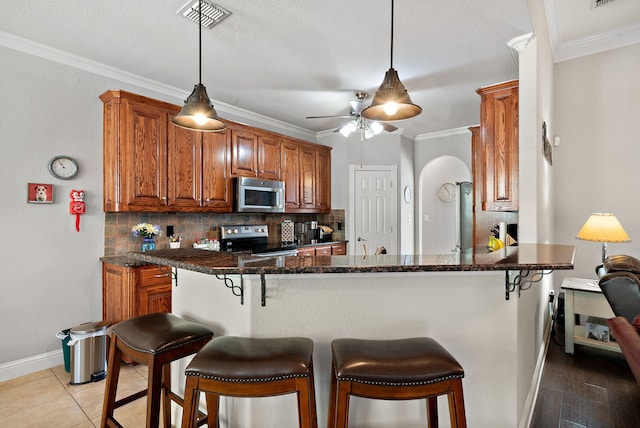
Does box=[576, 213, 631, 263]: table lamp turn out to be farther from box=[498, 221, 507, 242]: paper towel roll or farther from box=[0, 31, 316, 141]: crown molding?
box=[0, 31, 316, 141]: crown molding

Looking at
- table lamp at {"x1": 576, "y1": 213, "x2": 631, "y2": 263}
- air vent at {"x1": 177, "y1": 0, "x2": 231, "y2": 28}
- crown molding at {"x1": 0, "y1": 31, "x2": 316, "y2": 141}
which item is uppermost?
air vent at {"x1": 177, "y1": 0, "x2": 231, "y2": 28}

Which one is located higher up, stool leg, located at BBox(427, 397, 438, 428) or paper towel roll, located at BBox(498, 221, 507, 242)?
paper towel roll, located at BBox(498, 221, 507, 242)

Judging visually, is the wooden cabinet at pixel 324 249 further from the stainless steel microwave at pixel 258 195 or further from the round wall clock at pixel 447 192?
the round wall clock at pixel 447 192

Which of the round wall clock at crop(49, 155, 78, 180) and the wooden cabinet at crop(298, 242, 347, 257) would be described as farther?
the wooden cabinet at crop(298, 242, 347, 257)

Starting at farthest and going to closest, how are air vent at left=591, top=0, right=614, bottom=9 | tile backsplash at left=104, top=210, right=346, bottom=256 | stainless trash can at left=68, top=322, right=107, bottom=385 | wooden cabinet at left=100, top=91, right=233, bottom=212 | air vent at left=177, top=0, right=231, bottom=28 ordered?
tile backsplash at left=104, top=210, right=346, bottom=256 < wooden cabinet at left=100, top=91, right=233, bottom=212 < air vent at left=591, top=0, right=614, bottom=9 < stainless trash can at left=68, top=322, right=107, bottom=385 < air vent at left=177, top=0, right=231, bottom=28

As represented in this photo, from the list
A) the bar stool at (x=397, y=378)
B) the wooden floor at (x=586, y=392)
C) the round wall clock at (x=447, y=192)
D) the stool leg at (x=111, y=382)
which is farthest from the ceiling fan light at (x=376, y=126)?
the round wall clock at (x=447, y=192)

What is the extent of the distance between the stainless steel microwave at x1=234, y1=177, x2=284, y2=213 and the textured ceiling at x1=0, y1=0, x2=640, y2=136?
1059 mm

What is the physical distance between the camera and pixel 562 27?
336 centimetres

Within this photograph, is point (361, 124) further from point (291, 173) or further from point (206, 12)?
point (206, 12)

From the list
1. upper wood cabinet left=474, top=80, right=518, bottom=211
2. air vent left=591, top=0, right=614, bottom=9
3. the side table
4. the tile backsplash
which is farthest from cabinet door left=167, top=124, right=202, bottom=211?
air vent left=591, top=0, right=614, bottom=9

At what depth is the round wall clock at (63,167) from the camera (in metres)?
2.85

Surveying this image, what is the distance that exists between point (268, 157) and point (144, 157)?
5.58 feet

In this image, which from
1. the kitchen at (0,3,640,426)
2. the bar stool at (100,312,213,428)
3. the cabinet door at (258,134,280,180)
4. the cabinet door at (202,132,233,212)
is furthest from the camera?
the cabinet door at (258,134,280,180)

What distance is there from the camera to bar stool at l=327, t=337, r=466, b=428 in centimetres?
116
